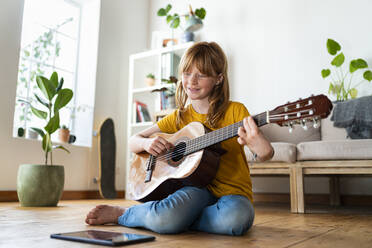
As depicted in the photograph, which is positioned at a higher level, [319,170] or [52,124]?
[52,124]

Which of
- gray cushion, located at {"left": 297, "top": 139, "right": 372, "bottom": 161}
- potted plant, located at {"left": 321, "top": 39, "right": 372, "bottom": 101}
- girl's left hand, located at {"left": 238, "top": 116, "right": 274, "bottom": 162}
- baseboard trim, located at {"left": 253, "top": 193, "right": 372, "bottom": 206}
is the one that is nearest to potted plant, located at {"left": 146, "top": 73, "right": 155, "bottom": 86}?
baseboard trim, located at {"left": 253, "top": 193, "right": 372, "bottom": 206}

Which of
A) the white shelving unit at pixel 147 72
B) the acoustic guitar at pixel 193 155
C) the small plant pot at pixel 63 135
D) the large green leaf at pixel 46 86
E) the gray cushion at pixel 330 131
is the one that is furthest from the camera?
the white shelving unit at pixel 147 72

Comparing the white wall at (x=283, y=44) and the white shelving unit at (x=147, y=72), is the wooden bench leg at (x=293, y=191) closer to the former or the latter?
the white wall at (x=283, y=44)

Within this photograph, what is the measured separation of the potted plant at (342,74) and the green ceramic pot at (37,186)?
7.37 feet

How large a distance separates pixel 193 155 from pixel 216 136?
4.5 inches

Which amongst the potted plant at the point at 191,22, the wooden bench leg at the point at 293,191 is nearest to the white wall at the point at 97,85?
the potted plant at the point at 191,22

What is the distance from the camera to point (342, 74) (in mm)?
2861

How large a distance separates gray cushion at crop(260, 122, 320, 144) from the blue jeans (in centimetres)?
169

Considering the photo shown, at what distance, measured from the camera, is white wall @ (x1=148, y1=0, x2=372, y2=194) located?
9.43ft

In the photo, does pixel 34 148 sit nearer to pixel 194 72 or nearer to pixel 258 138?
pixel 194 72

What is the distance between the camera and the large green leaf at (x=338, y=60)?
268 cm

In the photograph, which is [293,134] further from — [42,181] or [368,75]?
[42,181]

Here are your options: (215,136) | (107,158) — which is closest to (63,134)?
(107,158)

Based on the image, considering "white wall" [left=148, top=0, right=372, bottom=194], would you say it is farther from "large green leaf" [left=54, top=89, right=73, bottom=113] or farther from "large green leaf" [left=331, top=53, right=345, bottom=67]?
"large green leaf" [left=54, top=89, right=73, bottom=113]
